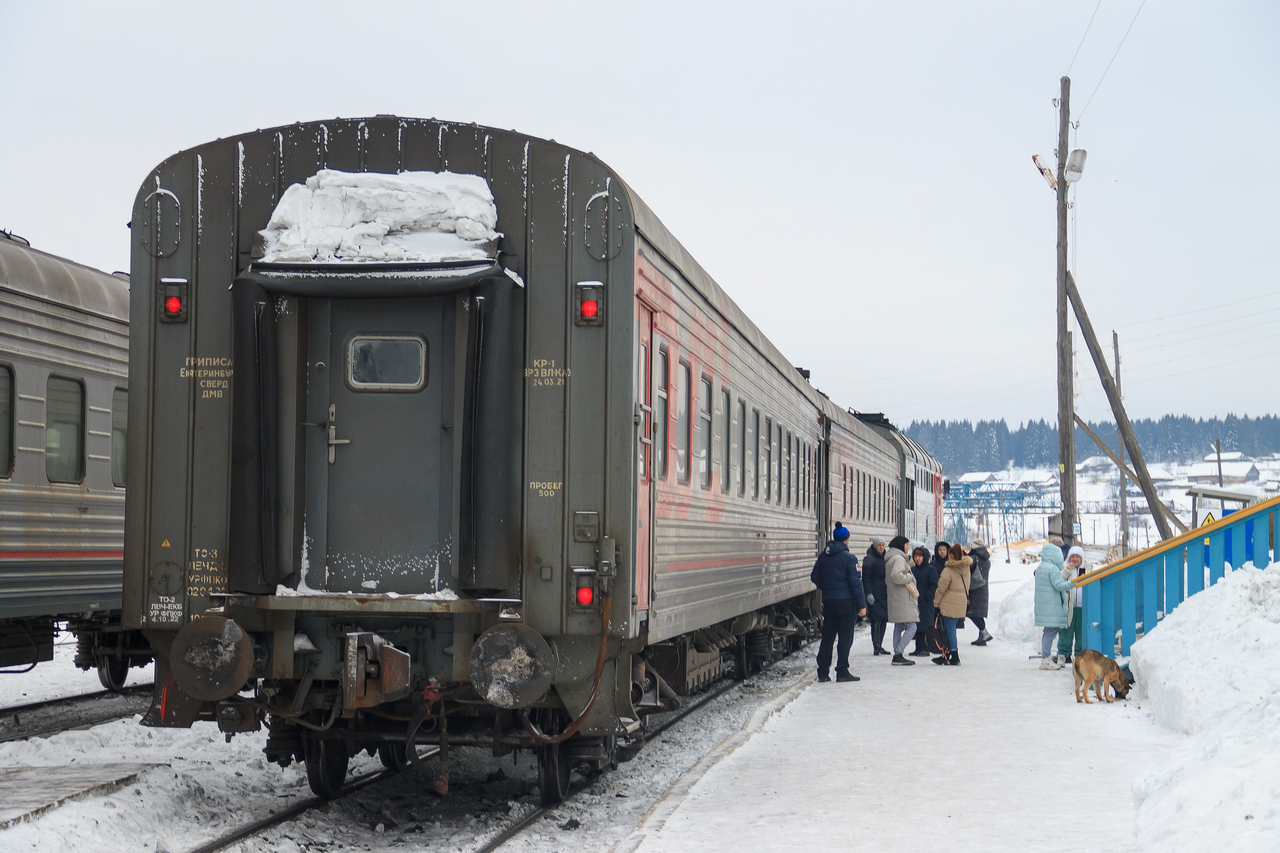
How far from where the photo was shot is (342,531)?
666 cm

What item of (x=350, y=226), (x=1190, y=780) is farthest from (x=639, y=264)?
(x=1190, y=780)

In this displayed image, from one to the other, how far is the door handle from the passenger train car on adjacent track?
10 millimetres

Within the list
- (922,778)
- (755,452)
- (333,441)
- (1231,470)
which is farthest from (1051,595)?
(1231,470)

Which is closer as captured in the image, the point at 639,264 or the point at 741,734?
the point at 639,264

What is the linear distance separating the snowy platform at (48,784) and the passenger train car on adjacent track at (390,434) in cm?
68

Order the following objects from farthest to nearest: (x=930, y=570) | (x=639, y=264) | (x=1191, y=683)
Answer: (x=930, y=570) → (x=1191, y=683) → (x=639, y=264)

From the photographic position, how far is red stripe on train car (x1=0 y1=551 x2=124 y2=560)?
9734 mm

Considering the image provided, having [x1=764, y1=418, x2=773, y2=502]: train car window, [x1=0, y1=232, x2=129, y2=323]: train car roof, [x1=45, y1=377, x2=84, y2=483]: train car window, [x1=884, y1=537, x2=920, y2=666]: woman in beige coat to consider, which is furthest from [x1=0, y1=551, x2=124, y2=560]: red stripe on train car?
[x1=884, y1=537, x2=920, y2=666]: woman in beige coat

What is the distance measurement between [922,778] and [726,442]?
3152mm

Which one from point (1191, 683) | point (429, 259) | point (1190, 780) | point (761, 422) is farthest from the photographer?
point (761, 422)

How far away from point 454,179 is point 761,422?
5.51m

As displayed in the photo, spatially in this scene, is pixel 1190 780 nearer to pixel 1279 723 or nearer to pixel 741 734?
pixel 1279 723

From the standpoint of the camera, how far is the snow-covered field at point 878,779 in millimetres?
5965

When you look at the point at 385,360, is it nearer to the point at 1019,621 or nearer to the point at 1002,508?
the point at 1019,621
